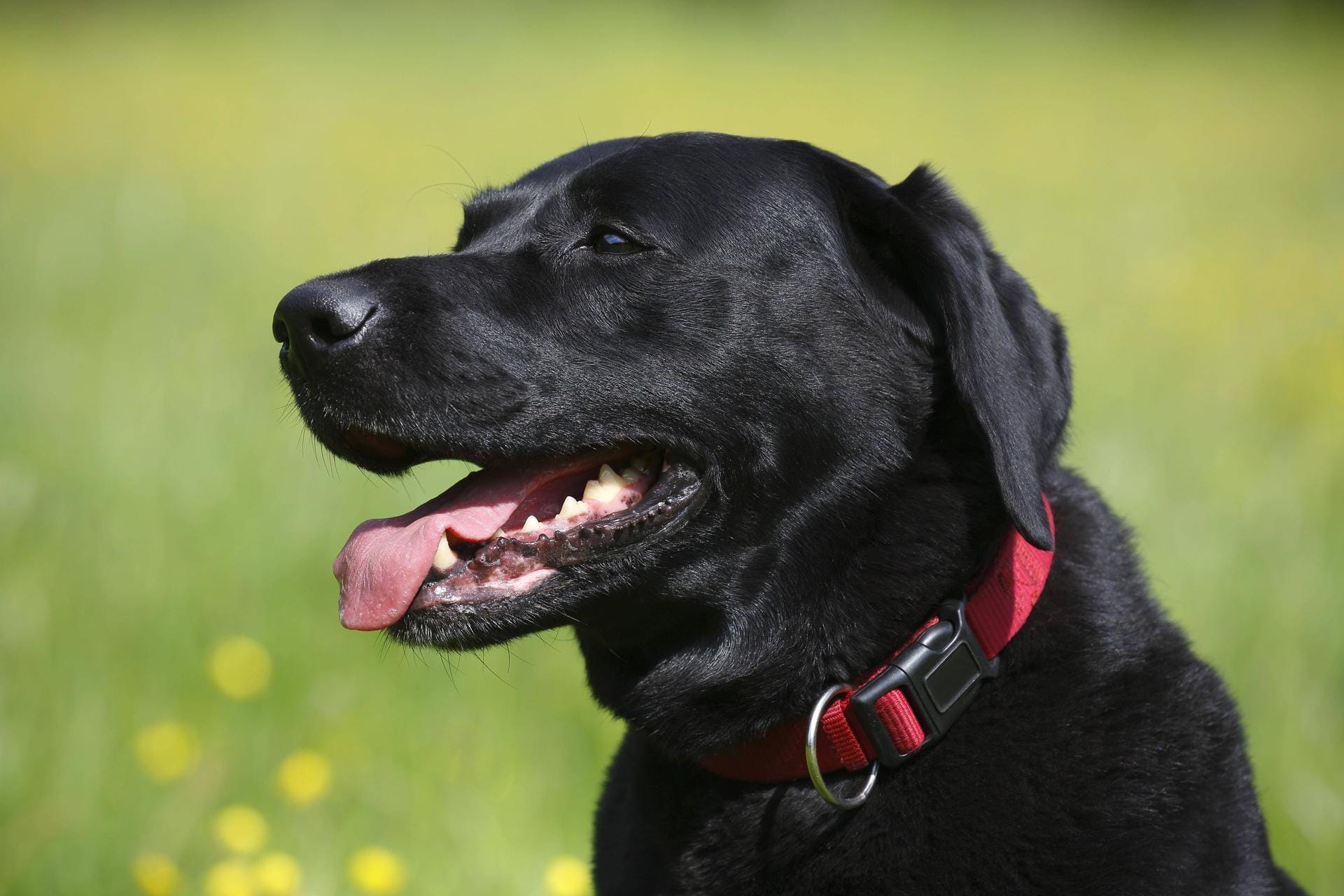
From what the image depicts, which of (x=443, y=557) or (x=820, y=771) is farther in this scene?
(x=443, y=557)

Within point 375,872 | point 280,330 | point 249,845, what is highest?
point 280,330

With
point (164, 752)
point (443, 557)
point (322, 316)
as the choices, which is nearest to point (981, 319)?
point (443, 557)

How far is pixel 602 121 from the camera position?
1538 cm

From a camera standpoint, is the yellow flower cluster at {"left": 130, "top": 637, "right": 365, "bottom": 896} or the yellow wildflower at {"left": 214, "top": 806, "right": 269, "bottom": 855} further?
the yellow wildflower at {"left": 214, "top": 806, "right": 269, "bottom": 855}

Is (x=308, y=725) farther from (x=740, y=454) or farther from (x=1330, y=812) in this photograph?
(x=1330, y=812)

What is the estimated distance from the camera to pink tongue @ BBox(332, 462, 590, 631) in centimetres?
231

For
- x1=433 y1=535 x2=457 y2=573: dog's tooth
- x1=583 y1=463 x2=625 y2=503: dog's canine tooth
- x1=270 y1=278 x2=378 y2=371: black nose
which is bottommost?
x1=433 y1=535 x2=457 y2=573: dog's tooth

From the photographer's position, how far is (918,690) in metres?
2.18

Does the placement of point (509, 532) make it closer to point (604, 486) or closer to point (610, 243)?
point (604, 486)

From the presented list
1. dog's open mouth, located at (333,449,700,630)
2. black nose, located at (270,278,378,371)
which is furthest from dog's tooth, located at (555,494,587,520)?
black nose, located at (270,278,378,371)

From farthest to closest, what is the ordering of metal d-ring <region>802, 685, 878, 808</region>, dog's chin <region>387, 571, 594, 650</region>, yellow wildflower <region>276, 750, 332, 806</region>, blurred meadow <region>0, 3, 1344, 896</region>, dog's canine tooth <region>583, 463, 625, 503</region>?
blurred meadow <region>0, 3, 1344, 896</region>
yellow wildflower <region>276, 750, 332, 806</region>
dog's canine tooth <region>583, 463, 625, 503</region>
dog's chin <region>387, 571, 594, 650</region>
metal d-ring <region>802, 685, 878, 808</region>

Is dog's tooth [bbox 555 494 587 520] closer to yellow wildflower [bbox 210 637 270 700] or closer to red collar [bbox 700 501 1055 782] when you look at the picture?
red collar [bbox 700 501 1055 782]

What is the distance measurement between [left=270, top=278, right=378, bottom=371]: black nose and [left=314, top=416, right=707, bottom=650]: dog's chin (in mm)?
166

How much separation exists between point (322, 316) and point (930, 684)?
1259 mm
